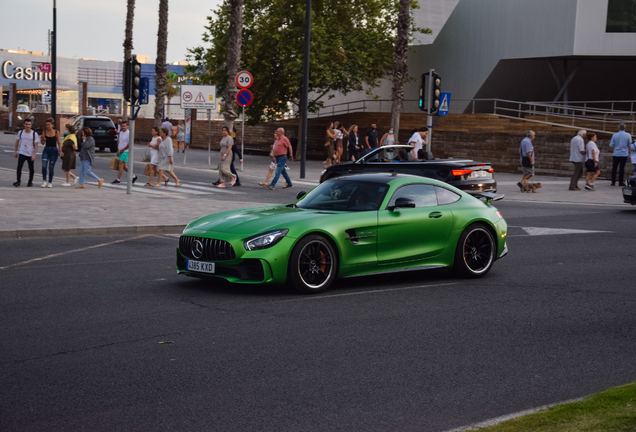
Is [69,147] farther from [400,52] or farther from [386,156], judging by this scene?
[400,52]

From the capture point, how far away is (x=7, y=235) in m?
12.9

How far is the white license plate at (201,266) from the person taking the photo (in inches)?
328

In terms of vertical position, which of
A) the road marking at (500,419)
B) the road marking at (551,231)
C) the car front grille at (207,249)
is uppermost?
the car front grille at (207,249)

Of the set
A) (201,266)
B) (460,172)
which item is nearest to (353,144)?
(460,172)

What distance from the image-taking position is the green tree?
38250 millimetres

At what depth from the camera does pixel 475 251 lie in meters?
9.85

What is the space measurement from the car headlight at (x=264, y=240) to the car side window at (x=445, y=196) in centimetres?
235

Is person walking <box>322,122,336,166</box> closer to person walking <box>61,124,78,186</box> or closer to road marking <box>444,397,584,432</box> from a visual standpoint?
person walking <box>61,124,78,186</box>

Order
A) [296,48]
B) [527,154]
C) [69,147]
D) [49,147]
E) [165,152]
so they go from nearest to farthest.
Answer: [49,147] < [69,147] < [165,152] < [527,154] < [296,48]

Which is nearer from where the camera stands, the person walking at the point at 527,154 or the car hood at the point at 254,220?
the car hood at the point at 254,220

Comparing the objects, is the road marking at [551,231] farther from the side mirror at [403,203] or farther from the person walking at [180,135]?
the person walking at [180,135]

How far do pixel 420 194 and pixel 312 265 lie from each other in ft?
6.06

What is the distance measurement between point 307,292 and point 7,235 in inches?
262

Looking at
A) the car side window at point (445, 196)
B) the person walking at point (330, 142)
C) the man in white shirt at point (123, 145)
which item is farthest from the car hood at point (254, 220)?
the person walking at point (330, 142)
